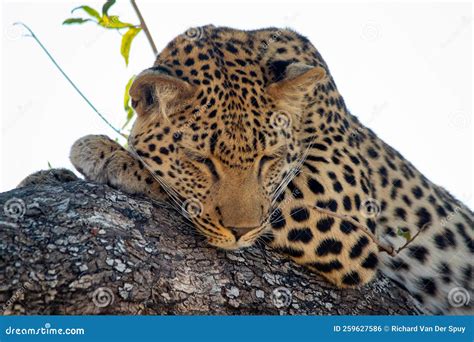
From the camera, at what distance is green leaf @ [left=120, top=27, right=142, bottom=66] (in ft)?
26.7

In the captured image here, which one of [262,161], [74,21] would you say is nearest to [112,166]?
[262,161]

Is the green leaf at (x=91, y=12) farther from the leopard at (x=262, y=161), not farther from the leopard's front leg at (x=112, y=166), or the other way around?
the leopard's front leg at (x=112, y=166)

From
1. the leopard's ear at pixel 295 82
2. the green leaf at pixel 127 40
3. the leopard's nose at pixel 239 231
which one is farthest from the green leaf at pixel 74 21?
the leopard's nose at pixel 239 231

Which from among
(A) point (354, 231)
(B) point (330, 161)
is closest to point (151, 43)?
(B) point (330, 161)

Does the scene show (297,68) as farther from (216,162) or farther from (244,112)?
(216,162)

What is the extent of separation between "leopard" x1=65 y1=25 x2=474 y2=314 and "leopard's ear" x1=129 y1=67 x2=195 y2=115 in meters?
0.01

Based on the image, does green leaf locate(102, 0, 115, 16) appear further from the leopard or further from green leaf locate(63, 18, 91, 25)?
the leopard

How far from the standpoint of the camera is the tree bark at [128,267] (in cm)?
521

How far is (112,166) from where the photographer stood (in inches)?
275

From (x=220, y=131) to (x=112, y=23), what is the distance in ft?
6.82

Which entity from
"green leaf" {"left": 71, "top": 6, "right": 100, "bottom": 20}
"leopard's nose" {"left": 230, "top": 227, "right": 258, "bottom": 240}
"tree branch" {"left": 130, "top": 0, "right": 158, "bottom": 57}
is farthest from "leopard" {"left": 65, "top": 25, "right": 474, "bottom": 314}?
"green leaf" {"left": 71, "top": 6, "right": 100, "bottom": 20}

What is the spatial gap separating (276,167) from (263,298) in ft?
4.98

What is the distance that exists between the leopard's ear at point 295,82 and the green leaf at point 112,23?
6.05ft

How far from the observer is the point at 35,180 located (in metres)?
6.95
